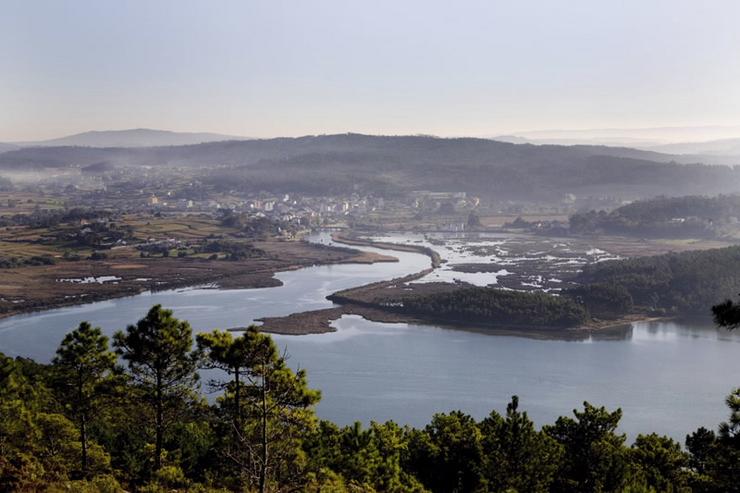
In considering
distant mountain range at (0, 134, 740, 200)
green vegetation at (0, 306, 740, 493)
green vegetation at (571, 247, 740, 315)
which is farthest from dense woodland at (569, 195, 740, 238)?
green vegetation at (0, 306, 740, 493)

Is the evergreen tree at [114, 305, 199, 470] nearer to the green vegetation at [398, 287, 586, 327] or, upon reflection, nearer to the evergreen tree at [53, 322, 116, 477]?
the evergreen tree at [53, 322, 116, 477]

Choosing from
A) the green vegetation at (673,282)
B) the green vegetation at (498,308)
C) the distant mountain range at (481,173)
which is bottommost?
the green vegetation at (498,308)

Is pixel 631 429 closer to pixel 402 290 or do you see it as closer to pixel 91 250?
pixel 402 290

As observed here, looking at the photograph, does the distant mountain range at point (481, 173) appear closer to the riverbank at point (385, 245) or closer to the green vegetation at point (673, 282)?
the riverbank at point (385, 245)

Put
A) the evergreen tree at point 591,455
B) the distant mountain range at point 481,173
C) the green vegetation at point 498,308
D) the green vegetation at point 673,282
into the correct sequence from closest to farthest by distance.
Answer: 1. the evergreen tree at point 591,455
2. the green vegetation at point 498,308
3. the green vegetation at point 673,282
4. the distant mountain range at point 481,173

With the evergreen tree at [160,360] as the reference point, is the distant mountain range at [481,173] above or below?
above

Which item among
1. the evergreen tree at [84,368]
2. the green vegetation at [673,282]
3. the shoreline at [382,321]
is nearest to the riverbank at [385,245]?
the green vegetation at [673,282]
